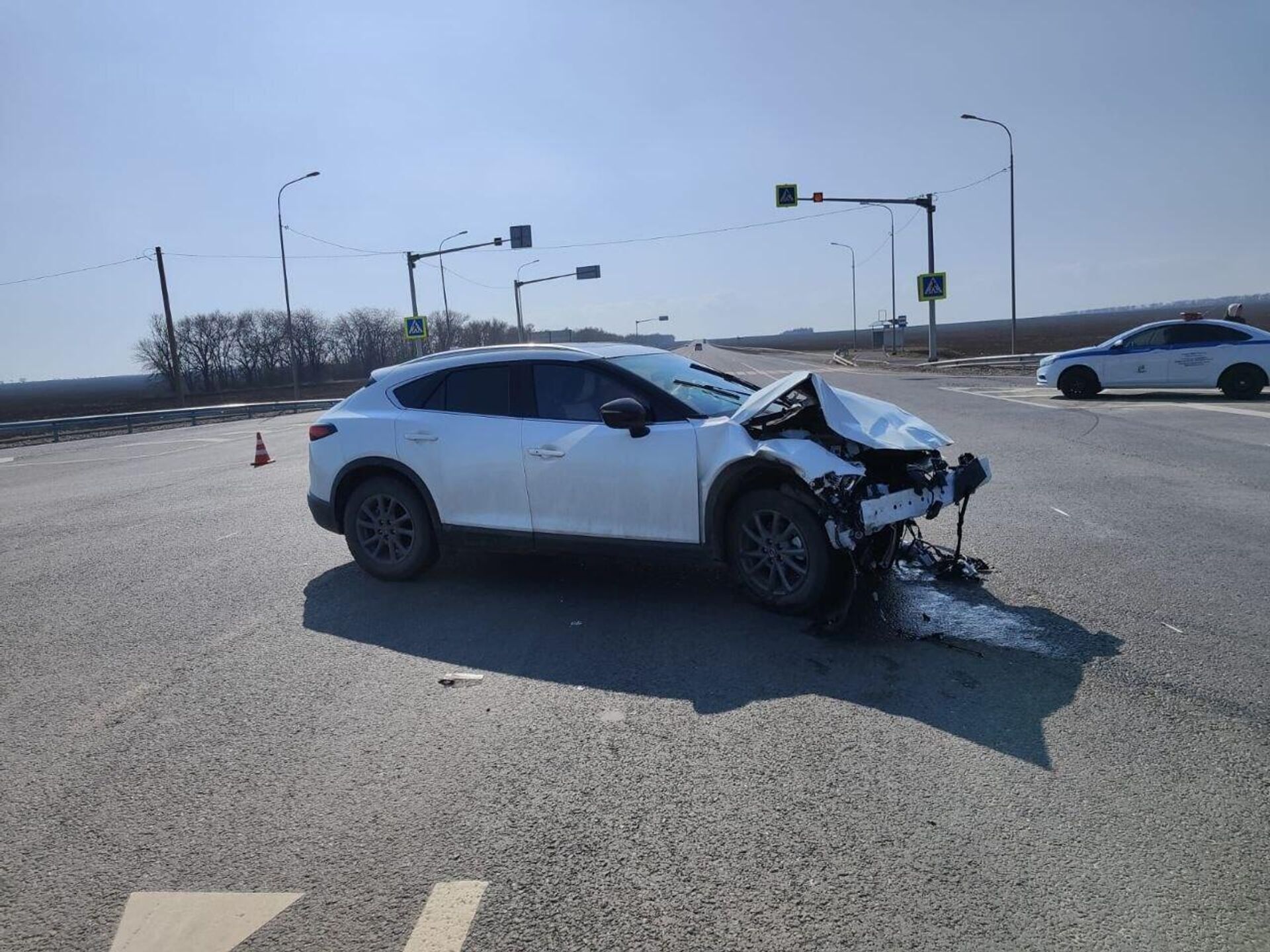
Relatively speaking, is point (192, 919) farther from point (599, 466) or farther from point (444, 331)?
point (444, 331)

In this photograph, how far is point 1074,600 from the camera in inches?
230

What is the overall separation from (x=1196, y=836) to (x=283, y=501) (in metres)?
10.3

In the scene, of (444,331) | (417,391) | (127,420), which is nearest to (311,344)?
(444,331)

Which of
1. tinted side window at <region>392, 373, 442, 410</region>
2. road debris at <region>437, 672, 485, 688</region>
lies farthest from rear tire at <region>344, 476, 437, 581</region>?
road debris at <region>437, 672, 485, 688</region>

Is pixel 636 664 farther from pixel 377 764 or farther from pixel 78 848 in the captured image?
pixel 78 848

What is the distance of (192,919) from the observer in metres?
2.97

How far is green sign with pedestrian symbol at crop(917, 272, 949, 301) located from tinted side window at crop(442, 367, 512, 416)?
3420 cm

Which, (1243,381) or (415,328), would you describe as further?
(415,328)

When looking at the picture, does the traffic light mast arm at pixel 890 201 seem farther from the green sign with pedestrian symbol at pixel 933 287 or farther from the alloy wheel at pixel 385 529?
the alloy wheel at pixel 385 529

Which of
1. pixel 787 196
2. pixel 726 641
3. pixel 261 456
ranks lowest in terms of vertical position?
pixel 726 641

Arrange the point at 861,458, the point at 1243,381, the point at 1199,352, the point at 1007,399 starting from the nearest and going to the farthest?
1. the point at 861,458
2. the point at 1243,381
3. the point at 1199,352
4. the point at 1007,399

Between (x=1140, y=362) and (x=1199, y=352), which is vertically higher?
(x=1199, y=352)

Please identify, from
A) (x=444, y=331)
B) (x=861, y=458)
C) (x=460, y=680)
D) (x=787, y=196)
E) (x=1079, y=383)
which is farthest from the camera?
(x=444, y=331)

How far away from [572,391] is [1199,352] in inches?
657
